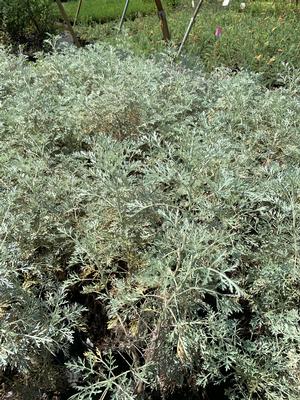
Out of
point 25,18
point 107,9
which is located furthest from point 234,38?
point 107,9

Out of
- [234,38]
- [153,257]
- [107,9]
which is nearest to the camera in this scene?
[153,257]

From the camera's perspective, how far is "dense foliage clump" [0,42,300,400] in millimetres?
1476

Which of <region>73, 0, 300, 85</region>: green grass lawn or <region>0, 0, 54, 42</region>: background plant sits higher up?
<region>0, 0, 54, 42</region>: background plant

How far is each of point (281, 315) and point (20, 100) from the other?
69.2 inches

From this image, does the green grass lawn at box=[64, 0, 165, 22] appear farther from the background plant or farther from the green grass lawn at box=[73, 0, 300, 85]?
the background plant

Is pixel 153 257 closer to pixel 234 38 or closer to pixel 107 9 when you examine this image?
pixel 234 38

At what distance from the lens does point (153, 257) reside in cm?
165

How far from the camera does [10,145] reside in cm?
235

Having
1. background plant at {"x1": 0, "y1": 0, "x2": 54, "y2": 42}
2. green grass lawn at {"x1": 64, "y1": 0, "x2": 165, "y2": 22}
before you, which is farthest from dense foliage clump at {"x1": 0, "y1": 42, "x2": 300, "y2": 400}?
green grass lawn at {"x1": 64, "y1": 0, "x2": 165, "y2": 22}

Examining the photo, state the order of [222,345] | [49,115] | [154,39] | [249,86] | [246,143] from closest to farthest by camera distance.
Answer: [222,345] → [246,143] → [49,115] → [249,86] → [154,39]

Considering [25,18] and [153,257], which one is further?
[25,18]

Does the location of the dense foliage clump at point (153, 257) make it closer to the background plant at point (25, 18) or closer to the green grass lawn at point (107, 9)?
the background plant at point (25, 18)

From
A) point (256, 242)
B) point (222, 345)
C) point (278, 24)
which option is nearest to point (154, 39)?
point (278, 24)

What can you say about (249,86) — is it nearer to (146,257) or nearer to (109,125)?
(109,125)
